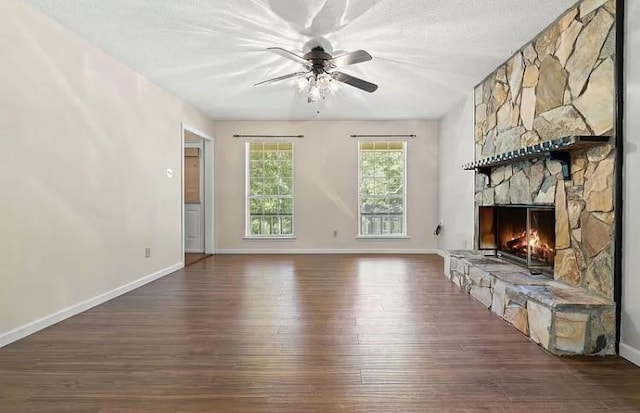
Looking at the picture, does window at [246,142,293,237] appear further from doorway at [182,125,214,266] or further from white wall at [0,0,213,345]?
white wall at [0,0,213,345]

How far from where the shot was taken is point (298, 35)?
3516 millimetres

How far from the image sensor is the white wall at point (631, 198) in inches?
93.7

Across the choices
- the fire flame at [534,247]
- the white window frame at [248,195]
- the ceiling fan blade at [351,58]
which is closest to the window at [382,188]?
the white window frame at [248,195]

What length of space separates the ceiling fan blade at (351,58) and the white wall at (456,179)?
2648 millimetres

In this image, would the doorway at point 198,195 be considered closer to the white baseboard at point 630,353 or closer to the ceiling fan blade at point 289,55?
the ceiling fan blade at point 289,55

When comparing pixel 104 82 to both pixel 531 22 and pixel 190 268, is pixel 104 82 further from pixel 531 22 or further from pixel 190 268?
pixel 531 22

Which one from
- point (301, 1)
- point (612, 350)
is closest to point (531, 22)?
point (301, 1)

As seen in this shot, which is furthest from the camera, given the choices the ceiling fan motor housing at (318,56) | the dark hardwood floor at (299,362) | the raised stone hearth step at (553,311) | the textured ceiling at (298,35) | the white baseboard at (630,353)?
the ceiling fan motor housing at (318,56)

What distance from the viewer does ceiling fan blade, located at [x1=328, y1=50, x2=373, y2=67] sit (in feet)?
11.0

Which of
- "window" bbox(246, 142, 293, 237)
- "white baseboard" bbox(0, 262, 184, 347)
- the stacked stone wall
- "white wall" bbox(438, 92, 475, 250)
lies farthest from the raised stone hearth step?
"window" bbox(246, 142, 293, 237)

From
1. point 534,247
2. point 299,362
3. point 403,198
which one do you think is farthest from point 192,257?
point 534,247

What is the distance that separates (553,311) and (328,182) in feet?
16.8

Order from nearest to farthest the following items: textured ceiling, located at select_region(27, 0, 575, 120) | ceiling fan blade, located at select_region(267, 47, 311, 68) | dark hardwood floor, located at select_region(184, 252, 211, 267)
A: textured ceiling, located at select_region(27, 0, 575, 120) → ceiling fan blade, located at select_region(267, 47, 311, 68) → dark hardwood floor, located at select_region(184, 252, 211, 267)

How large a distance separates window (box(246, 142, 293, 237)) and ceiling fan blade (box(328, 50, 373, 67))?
3.92m
